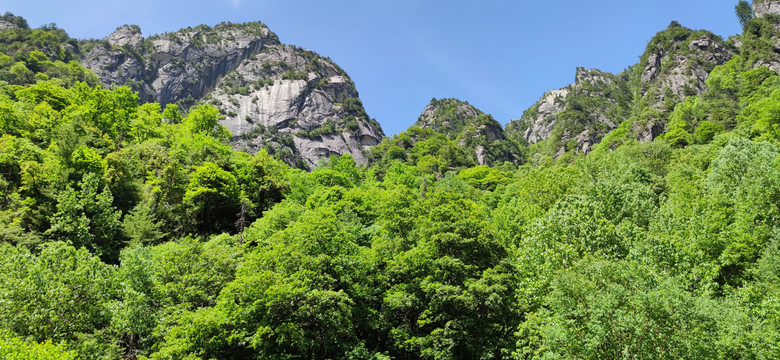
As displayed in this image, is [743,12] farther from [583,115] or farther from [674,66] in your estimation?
[583,115]

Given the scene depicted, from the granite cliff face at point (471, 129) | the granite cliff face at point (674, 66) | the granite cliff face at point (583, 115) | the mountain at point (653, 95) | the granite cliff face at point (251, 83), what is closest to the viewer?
the mountain at point (653, 95)

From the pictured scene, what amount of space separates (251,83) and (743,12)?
516 ft

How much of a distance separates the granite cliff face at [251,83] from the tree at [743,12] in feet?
391

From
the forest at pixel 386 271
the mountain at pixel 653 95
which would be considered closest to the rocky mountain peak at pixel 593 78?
the mountain at pixel 653 95

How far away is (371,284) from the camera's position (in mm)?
23219

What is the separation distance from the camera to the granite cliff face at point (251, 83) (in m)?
124

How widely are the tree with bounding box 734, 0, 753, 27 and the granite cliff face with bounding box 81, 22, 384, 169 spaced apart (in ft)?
391

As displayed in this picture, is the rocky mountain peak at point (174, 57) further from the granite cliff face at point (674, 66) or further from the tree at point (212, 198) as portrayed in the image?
the granite cliff face at point (674, 66)

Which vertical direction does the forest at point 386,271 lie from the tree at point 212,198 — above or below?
below

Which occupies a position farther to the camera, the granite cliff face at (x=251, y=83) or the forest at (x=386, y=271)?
the granite cliff face at (x=251, y=83)

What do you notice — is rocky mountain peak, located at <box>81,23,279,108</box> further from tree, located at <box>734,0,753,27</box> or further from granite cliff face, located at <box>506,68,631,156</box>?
tree, located at <box>734,0,753,27</box>

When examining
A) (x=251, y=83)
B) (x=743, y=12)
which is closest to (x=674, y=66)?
(x=743, y=12)

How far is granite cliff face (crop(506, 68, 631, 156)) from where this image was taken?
125m

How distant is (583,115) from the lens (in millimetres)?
136125
